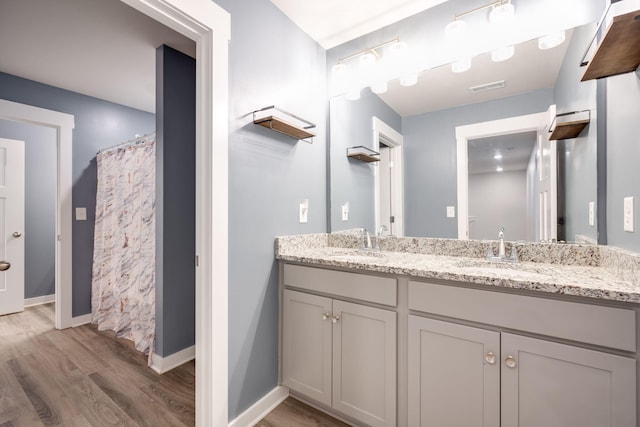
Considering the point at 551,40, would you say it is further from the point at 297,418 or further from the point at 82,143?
the point at 82,143

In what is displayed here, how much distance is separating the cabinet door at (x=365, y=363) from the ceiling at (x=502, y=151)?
0.99 meters

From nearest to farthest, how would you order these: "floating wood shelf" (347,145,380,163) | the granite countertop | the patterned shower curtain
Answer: the granite countertop → "floating wood shelf" (347,145,380,163) → the patterned shower curtain

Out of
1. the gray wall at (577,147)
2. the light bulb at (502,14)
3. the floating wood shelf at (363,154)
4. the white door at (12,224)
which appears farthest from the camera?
the white door at (12,224)

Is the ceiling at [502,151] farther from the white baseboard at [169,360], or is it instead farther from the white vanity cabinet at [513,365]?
the white baseboard at [169,360]

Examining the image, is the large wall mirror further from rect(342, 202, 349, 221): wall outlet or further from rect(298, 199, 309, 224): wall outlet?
rect(298, 199, 309, 224): wall outlet

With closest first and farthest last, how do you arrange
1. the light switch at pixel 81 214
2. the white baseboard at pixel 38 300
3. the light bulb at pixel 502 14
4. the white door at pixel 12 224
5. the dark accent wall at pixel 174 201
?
the light bulb at pixel 502 14 → the dark accent wall at pixel 174 201 → the light switch at pixel 81 214 → the white door at pixel 12 224 → the white baseboard at pixel 38 300

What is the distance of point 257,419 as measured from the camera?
1625 mm

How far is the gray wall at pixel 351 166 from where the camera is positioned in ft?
6.84

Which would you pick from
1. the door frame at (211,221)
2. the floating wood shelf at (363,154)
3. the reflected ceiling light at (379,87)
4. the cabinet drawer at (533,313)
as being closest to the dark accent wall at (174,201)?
the door frame at (211,221)

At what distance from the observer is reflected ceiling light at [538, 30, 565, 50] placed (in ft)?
4.67

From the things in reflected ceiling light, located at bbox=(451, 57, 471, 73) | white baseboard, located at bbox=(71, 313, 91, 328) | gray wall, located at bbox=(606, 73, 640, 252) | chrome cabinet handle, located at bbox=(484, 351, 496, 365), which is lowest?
white baseboard, located at bbox=(71, 313, 91, 328)

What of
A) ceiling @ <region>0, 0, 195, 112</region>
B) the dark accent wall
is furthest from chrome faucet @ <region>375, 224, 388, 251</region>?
ceiling @ <region>0, 0, 195, 112</region>

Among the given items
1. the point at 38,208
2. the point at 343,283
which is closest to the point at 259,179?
the point at 343,283

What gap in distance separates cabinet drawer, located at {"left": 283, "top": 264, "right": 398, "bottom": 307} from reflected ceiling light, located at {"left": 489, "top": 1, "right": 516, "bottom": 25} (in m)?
1.47
